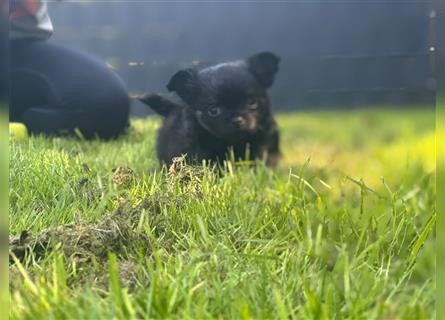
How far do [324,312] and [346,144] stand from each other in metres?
1.46

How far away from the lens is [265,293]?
3.71 ft

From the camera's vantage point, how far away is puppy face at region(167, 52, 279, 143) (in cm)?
176

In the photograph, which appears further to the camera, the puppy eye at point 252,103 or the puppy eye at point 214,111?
the puppy eye at point 252,103

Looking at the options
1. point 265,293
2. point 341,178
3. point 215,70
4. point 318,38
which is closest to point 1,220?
point 265,293

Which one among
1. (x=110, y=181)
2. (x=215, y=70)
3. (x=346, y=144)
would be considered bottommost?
(x=346, y=144)

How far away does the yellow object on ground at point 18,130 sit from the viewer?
5.63 ft

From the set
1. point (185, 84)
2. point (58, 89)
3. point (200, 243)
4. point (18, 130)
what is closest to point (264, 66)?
point (185, 84)

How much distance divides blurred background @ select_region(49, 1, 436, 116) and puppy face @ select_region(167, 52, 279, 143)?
0.15 feet

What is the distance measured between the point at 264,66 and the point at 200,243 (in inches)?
37.9

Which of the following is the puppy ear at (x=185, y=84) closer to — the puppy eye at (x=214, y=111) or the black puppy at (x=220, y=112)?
the black puppy at (x=220, y=112)

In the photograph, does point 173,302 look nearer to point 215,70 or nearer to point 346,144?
point 215,70

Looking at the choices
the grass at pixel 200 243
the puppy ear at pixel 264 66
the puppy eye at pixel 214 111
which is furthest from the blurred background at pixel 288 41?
the grass at pixel 200 243

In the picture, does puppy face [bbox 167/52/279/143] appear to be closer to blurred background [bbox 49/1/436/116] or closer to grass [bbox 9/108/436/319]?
blurred background [bbox 49/1/436/116]

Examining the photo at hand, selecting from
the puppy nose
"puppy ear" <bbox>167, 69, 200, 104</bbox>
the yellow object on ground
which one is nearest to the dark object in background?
the yellow object on ground
